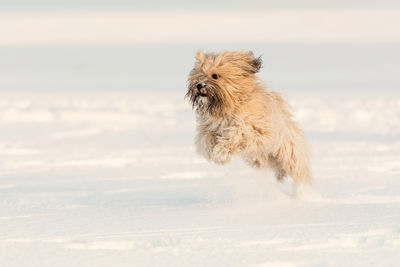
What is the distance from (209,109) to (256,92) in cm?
50

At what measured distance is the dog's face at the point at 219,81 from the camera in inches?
290

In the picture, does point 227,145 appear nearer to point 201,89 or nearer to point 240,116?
point 240,116

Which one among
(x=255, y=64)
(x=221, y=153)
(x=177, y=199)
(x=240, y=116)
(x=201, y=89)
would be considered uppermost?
(x=255, y=64)

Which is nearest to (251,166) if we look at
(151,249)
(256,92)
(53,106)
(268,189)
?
(268,189)

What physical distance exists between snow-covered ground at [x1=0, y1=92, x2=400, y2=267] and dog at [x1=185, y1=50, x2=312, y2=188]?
1.27 ft

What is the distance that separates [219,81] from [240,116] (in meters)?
0.37

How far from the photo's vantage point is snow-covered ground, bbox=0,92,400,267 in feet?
18.2

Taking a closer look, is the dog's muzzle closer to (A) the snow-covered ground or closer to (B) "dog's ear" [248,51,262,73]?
(B) "dog's ear" [248,51,262,73]

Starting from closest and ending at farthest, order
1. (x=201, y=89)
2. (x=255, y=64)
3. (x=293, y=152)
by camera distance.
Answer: (x=201, y=89)
(x=255, y=64)
(x=293, y=152)

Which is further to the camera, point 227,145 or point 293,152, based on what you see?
point 293,152

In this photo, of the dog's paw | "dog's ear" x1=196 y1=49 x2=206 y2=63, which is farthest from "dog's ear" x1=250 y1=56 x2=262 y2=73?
the dog's paw

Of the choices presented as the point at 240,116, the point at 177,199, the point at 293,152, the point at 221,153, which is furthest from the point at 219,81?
the point at 177,199

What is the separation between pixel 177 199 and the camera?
8.03 m

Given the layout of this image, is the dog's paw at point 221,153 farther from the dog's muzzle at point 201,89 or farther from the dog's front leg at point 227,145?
the dog's muzzle at point 201,89
